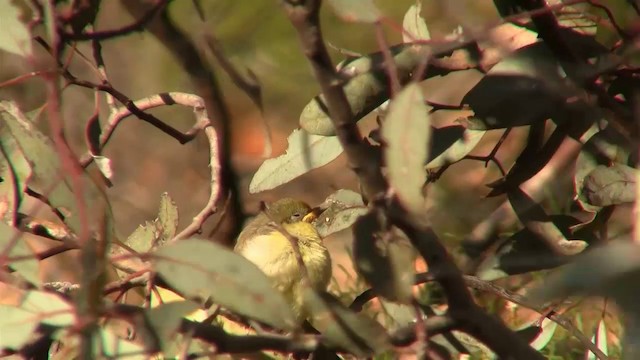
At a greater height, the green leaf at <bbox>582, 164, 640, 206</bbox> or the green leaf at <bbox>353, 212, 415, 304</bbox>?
the green leaf at <bbox>353, 212, 415, 304</bbox>

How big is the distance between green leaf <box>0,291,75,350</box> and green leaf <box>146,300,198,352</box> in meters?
0.10

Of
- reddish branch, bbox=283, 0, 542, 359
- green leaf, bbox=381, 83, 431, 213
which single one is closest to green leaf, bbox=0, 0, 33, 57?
reddish branch, bbox=283, 0, 542, 359

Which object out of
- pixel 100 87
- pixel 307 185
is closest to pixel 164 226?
pixel 100 87

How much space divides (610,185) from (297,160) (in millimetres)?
525

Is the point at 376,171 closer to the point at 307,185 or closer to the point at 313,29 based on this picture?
the point at 313,29

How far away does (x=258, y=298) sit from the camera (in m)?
1.10

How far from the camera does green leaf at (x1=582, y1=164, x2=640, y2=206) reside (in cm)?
145

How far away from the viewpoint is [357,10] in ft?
4.00

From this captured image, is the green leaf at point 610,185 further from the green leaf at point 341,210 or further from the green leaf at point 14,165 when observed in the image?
the green leaf at point 14,165

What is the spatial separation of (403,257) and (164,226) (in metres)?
0.76

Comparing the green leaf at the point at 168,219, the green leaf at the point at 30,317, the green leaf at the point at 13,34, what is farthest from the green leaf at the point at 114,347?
the green leaf at the point at 168,219

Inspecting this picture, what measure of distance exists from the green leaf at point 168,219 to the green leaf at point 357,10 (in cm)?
71

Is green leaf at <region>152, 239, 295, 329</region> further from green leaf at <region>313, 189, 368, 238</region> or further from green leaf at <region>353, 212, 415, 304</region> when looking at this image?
green leaf at <region>313, 189, 368, 238</region>

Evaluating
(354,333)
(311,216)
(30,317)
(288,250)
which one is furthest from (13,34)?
(311,216)
